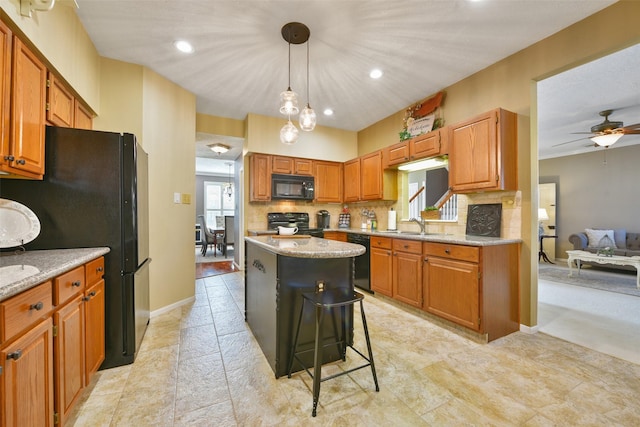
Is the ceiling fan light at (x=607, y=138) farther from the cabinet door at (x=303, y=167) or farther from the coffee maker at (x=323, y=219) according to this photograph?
the cabinet door at (x=303, y=167)

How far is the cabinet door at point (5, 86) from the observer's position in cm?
142

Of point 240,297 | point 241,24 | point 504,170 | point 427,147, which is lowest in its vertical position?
point 240,297

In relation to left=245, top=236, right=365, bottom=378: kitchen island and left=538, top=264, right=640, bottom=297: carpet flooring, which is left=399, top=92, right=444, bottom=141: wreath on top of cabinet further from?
left=538, top=264, right=640, bottom=297: carpet flooring

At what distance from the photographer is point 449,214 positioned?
3604 mm

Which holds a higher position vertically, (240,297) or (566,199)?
(566,199)

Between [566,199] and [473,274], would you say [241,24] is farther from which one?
[566,199]

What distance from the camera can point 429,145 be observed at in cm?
328

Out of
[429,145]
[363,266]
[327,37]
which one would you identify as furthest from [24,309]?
[429,145]

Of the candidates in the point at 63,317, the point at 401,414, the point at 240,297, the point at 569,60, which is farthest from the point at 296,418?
the point at 569,60

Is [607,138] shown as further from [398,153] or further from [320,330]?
[320,330]

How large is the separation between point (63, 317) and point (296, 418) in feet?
4.40

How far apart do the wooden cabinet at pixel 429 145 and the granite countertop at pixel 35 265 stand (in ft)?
11.0

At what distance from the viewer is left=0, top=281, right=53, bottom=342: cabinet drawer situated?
3.12 feet

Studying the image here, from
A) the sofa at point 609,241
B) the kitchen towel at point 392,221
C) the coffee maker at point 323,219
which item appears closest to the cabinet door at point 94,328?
the coffee maker at point 323,219
